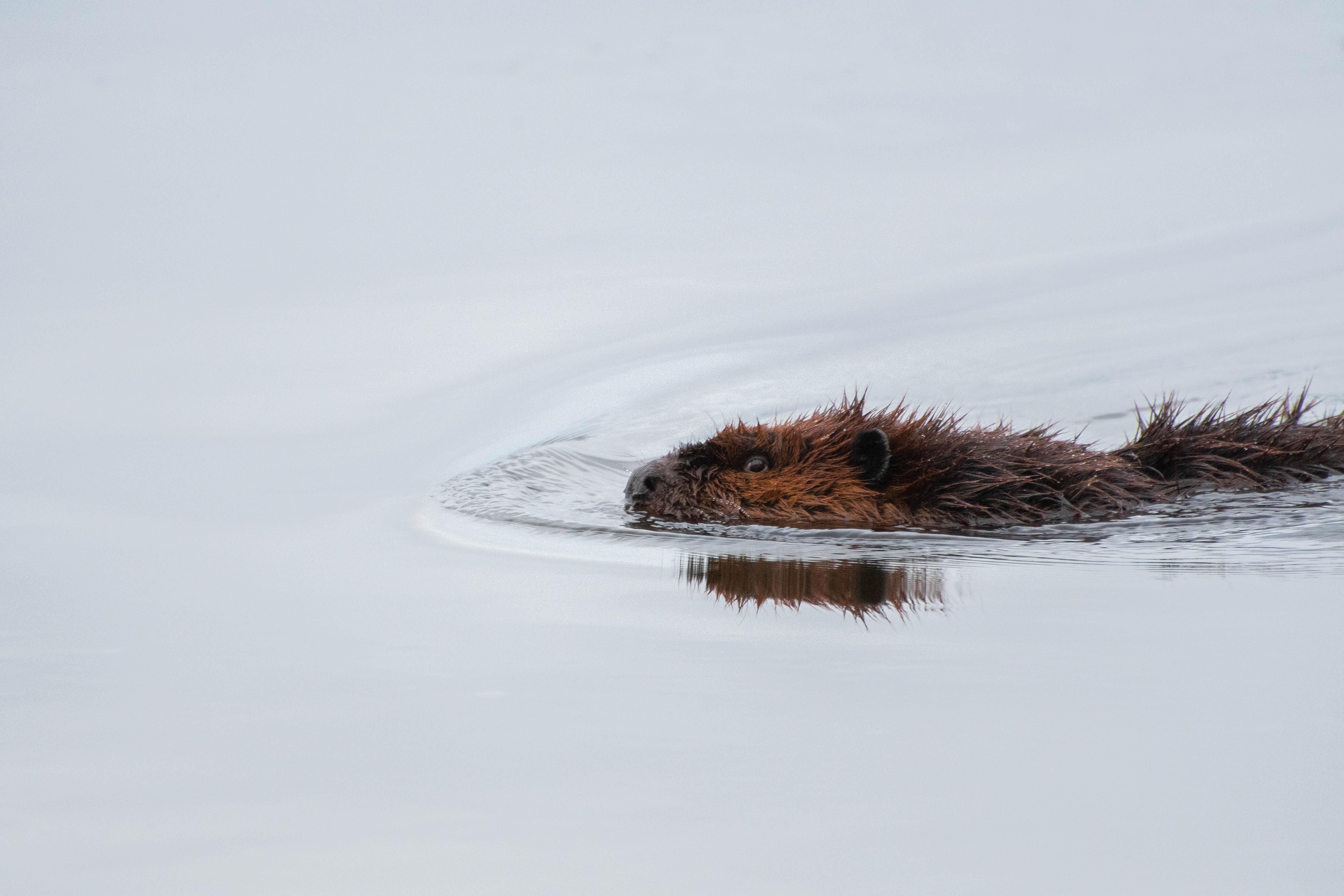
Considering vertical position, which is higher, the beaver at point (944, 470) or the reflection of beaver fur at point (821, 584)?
the beaver at point (944, 470)

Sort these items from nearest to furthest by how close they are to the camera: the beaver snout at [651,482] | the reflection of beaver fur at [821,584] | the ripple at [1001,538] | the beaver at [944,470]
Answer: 1. the reflection of beaver fur at [821,584]
2. the ripple at [1001,538]
3. the beaver at [944,470]
4. the beaver snout at [651,482]

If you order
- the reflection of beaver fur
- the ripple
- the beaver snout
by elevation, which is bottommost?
the reflection of beaver fur

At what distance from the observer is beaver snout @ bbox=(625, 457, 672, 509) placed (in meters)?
5.40

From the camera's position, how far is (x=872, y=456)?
5.18 metres

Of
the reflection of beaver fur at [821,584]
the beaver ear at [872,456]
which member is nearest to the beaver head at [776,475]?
the beaver ear at [872,456]

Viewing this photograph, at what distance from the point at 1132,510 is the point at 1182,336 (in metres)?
4.73

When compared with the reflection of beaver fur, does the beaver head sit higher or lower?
higher

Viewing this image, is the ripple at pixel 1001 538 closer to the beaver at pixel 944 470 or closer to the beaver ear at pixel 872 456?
the beaver at pixel 944 470

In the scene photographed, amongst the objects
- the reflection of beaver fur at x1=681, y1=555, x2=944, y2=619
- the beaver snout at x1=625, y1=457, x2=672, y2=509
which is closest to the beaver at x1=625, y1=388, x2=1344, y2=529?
the beaver snout at x1=625, y1=457, x2=672, y2=509

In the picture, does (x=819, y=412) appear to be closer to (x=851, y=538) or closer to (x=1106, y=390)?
(x=851, y=538)

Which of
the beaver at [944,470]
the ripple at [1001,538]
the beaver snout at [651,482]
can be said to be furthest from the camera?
the beaver snout at [651,482]

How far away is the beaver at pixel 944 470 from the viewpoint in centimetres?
510

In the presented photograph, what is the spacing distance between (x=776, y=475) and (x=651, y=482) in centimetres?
48

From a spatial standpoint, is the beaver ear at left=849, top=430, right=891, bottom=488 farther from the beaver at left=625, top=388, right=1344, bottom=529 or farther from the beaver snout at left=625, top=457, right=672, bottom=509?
the beaver snout at left=625, top=457, right=672, bottom=509
